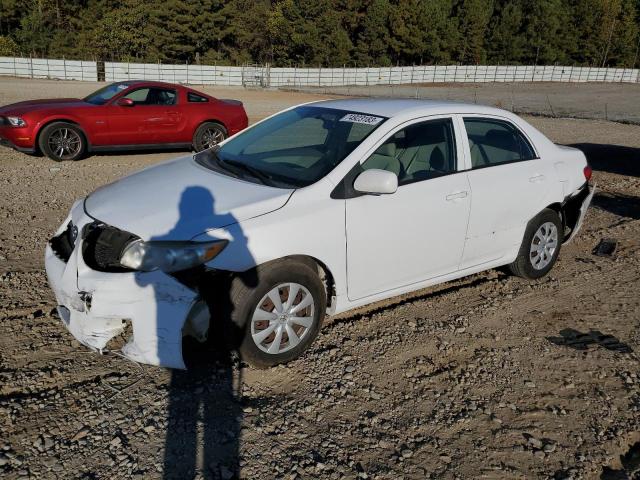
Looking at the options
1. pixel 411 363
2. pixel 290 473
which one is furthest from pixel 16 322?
pixel 411 363

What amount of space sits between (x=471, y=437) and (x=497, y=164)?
243 centimetres

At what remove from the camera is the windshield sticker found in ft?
13.9

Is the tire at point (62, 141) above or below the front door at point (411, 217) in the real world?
below

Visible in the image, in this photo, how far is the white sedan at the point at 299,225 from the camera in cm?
329

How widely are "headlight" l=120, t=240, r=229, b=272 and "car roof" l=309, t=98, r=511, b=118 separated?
6.05 feet

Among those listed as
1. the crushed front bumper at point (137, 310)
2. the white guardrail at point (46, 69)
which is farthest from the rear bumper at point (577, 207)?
the white guardrail at point (46, 69)

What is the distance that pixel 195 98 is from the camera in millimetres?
11664

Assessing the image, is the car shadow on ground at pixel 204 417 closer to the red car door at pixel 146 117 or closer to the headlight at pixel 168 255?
the headlight at pixel 168 255

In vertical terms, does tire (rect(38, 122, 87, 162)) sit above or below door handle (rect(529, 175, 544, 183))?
below

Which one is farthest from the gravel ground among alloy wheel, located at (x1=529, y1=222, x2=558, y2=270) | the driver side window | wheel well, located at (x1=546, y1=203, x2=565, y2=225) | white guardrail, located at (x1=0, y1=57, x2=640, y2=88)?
alloy wheel, located at (x1=529, y1=222, x2=558, y2=270)

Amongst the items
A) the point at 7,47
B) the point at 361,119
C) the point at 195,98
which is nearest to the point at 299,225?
the point at 361,119

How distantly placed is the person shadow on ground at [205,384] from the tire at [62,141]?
730 centimetres

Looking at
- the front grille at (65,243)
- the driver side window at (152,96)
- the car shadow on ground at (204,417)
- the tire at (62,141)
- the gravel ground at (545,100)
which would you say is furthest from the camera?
the gravel ground at (545,100)

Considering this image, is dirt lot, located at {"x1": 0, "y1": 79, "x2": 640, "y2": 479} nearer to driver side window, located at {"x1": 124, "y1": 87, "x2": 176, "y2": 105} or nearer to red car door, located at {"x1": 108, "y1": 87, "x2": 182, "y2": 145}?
red car door, located at {"x1": 108, "y1": 87, "x2": 182, "y2": 145}
